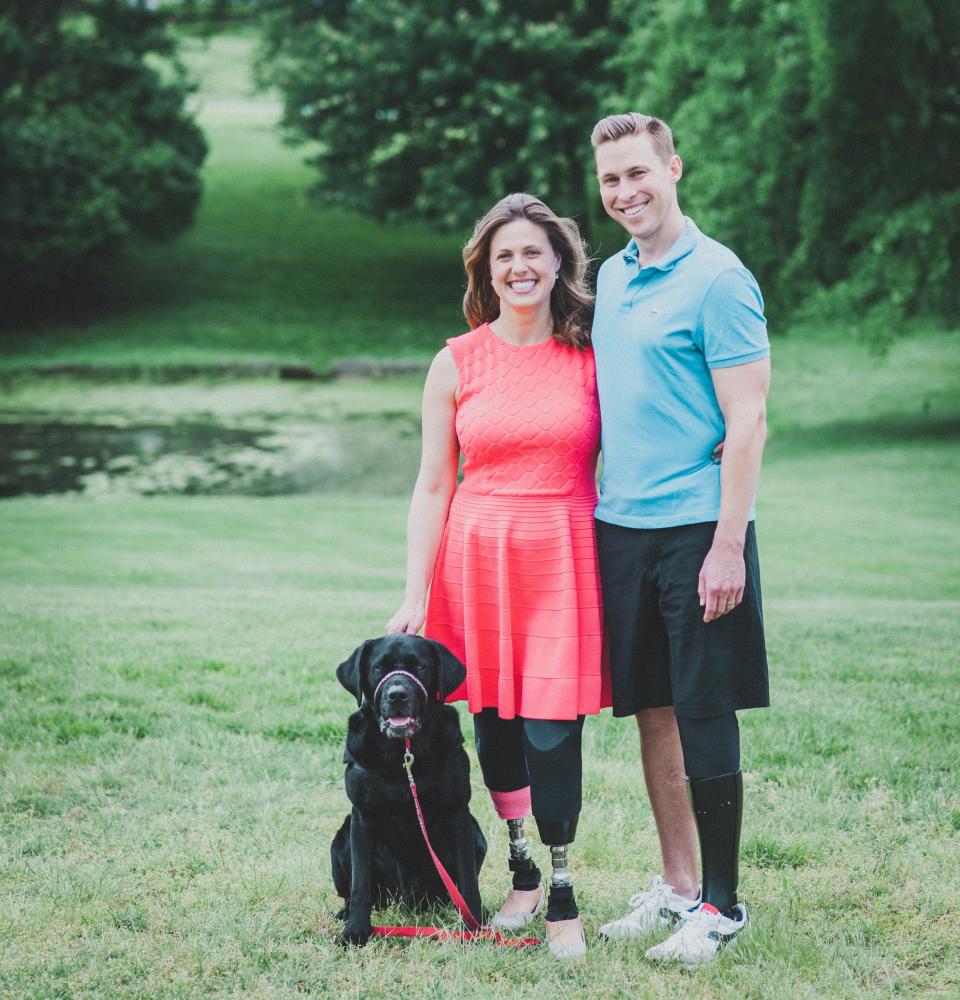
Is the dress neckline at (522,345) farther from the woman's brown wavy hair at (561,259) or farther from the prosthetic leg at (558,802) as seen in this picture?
the prosthetic leg at (558,802)

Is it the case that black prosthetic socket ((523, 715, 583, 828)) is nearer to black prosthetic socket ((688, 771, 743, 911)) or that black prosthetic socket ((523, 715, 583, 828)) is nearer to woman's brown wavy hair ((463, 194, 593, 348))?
black prosthetic socket ((688, 771, 743, 911))

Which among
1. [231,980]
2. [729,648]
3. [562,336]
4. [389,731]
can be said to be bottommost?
[231,980]

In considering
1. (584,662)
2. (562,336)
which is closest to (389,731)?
(584,662)

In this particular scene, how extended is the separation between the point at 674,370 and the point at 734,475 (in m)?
0.32

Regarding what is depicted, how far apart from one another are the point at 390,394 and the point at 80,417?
5.98 m

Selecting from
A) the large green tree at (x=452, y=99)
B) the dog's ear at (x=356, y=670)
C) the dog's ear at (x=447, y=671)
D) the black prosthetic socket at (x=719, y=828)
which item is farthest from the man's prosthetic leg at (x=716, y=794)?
the large green tree at (x=452, y=99)

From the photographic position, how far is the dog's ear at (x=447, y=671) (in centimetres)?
328

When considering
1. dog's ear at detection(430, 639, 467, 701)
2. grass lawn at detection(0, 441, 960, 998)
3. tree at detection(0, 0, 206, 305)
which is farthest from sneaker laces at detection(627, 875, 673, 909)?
tree at detection(0, 0, 206, 305)

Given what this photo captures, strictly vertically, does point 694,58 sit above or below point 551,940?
above

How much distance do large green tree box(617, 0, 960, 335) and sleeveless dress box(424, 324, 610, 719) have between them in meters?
14.0

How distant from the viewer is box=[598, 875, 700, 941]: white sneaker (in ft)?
11.2

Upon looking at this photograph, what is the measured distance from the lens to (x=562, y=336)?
3371 millimetres

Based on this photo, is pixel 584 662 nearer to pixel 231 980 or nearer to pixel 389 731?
pixel 389 731

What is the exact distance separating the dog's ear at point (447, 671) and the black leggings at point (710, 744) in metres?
0.63
